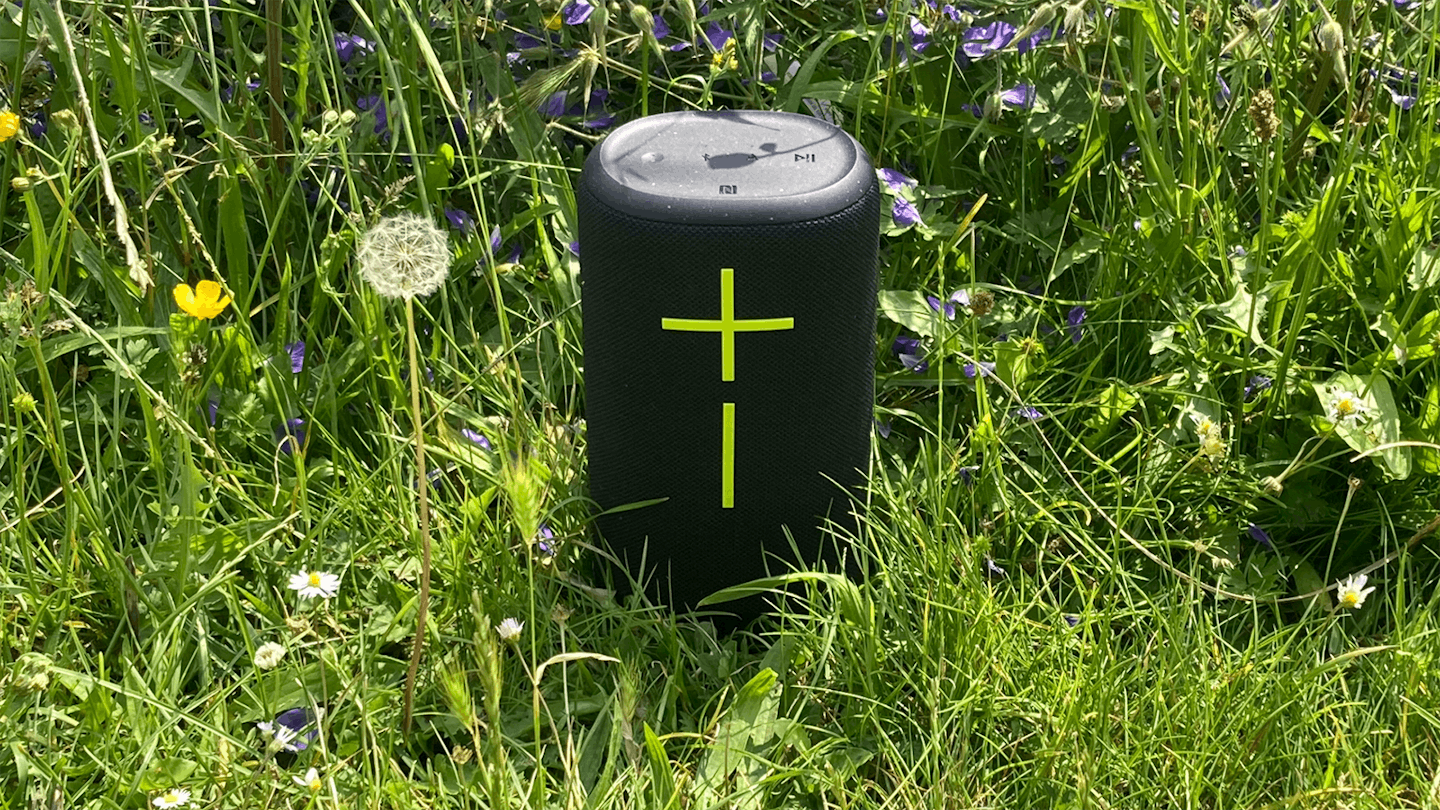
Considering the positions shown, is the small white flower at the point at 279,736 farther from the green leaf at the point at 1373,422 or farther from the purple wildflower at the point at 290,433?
the green leaf at the point at 1373,422

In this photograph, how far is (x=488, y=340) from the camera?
2332 millimetres

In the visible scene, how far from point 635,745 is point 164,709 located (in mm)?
538

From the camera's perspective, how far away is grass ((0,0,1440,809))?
5.70 feet

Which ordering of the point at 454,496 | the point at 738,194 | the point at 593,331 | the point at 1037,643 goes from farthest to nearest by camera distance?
1. the point at 454,496
2. the point at 1037,643
3. the point at 593,331
4. the point at 738,194

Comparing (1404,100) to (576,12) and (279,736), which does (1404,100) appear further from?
(279,736)

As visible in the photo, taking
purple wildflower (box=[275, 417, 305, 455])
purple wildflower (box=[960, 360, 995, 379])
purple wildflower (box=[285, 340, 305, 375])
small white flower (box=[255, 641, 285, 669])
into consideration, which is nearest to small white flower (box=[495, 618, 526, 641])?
small white flower (box=[255, 641, 285, 669])

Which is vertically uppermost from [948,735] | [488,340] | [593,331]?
[593,331]

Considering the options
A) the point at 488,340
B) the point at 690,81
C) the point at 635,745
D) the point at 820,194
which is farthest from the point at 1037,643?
the point at 690,81

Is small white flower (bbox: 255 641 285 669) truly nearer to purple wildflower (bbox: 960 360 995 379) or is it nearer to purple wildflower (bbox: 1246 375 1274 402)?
purple wildflower (bbox: 960 360 995 379)

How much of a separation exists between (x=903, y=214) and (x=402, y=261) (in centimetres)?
100

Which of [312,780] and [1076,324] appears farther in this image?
[1076,324]

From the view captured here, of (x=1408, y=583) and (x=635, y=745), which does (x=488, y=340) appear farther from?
(x=1408, y=583)

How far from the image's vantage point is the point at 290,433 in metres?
2.07

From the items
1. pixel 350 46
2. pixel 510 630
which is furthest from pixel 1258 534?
pixel 350 46
